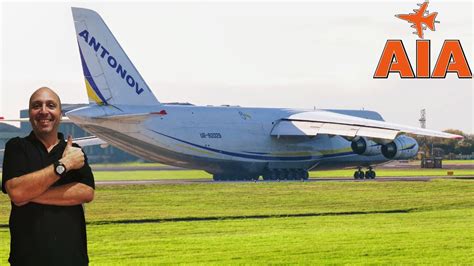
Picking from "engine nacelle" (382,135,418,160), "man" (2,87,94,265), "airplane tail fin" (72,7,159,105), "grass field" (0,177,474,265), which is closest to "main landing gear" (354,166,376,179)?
"engine nacelle" (382,135,418,160)

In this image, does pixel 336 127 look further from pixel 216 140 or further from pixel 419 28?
pixel 419 28

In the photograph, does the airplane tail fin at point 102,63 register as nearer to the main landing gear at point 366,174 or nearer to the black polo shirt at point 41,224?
the main landing gear at point 366,174

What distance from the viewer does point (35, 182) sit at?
6805mm

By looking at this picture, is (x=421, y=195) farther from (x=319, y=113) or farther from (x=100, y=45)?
(x=319, y=113)

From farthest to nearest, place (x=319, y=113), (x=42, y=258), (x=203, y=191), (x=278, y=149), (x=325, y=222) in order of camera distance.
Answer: (x=319, y=113) < (x=278, y=149) < (x=203, y=191) < (x=325, y=222) < (x=42, y=258)

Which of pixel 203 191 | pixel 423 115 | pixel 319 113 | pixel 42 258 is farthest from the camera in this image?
pixel 423 115

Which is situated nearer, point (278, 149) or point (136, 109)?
point (136, 109)

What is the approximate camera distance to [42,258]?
7059mm

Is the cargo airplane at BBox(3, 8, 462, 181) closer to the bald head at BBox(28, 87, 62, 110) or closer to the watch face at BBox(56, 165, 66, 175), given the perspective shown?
the bald head at BBox(28, 87, 62, 110)

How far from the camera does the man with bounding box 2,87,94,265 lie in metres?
6.95

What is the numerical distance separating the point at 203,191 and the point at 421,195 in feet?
31.1

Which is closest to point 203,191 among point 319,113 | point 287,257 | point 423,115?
point 319,113

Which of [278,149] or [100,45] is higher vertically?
[100,45]

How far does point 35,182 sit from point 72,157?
12.3 inches
